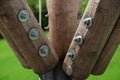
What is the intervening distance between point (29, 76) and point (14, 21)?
1.84m

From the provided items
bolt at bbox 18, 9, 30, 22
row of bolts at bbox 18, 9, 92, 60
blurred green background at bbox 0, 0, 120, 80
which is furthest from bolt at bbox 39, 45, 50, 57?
blurred green background at bbox 0, 0, 120, 80

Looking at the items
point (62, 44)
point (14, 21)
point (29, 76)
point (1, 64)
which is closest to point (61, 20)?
point (62, 44)

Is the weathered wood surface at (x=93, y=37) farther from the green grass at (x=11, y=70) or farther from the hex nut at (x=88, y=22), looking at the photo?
the green grass at (x=11, y=70)

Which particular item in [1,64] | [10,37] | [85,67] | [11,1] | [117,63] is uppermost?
[11,1]

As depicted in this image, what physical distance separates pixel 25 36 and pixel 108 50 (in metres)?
0.25

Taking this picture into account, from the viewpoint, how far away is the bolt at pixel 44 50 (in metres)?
1.07

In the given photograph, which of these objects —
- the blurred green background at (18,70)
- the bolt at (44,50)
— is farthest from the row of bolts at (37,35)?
the blurred green background at (18,70)

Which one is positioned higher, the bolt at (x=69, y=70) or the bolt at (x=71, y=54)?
the bolt at (x=71, y=54)

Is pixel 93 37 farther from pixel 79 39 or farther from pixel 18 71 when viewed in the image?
pixel 18 71

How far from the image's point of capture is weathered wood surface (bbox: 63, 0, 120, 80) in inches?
36.9

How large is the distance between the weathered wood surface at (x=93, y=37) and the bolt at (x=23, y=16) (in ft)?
0.48

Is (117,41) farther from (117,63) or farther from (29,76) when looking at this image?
(117,63)

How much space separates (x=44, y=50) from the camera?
1080 mm

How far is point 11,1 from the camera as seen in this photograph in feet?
3.17
